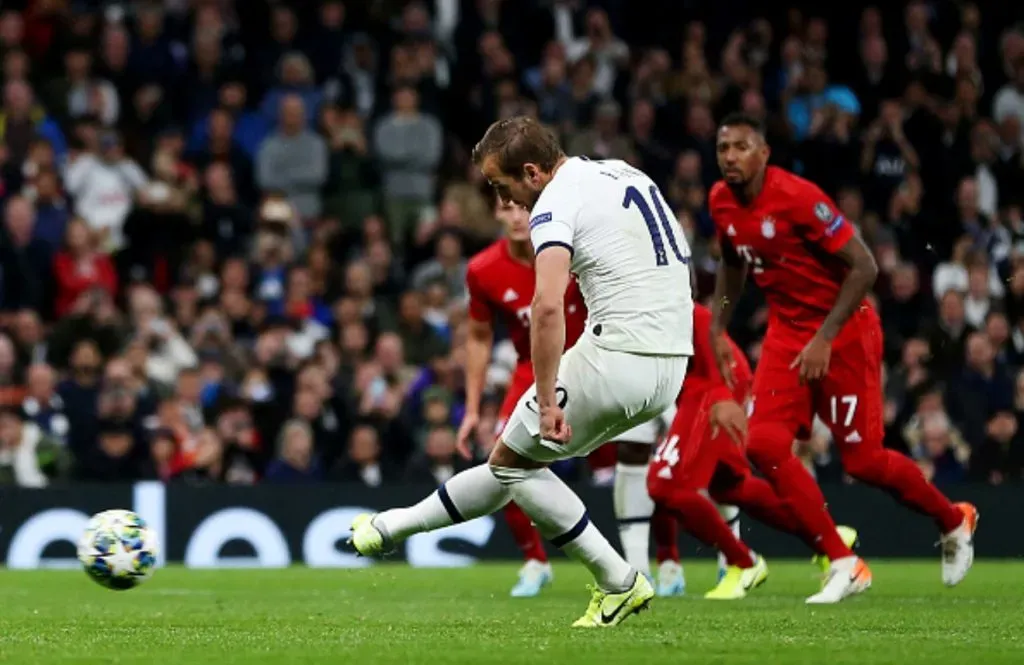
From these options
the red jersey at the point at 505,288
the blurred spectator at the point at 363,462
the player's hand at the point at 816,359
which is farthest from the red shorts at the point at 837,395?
the blurred spectator at the point at 363,462

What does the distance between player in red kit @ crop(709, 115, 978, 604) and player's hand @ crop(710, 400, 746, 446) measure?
1.03 feet

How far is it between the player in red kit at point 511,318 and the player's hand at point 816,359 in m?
1.42

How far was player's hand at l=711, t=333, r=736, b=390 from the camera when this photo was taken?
11586 mm

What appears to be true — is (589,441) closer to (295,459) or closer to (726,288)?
(726,288)

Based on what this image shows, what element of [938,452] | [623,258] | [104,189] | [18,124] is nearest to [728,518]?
[938,452]

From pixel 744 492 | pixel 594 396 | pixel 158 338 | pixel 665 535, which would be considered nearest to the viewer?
pixel 594 396

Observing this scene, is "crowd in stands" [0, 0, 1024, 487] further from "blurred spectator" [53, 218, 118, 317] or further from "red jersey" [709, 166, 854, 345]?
"red jersey" [709, 166, 854, 345]

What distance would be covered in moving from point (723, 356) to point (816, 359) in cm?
91

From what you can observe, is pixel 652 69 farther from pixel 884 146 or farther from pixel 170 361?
Answer: pixel 170 361

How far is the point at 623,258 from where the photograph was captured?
8680 millimetres

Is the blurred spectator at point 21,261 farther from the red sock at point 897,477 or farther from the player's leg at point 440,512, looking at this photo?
the player's leg at point 440,512

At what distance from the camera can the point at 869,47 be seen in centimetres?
2142

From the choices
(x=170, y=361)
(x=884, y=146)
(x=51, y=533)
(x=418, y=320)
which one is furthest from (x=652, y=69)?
(x=51, y=533)

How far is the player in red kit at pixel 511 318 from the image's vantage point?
1180cm
